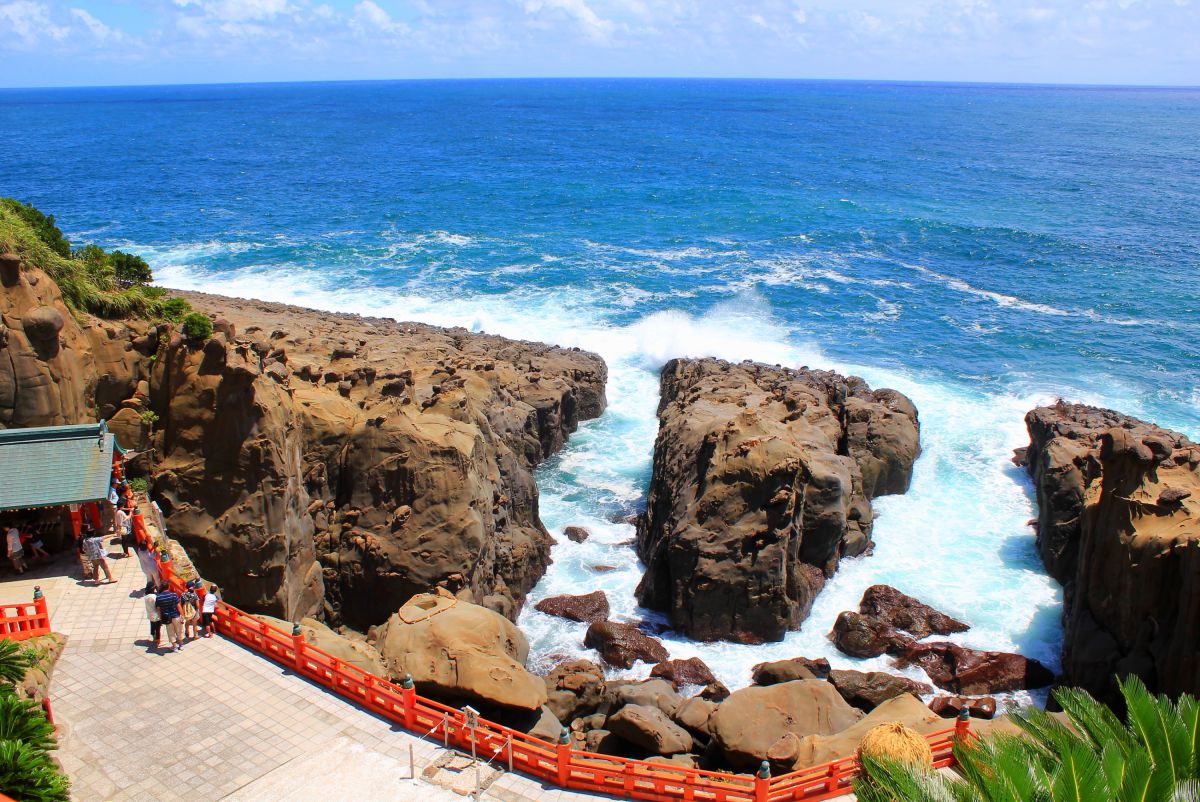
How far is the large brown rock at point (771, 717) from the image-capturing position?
82.6ft

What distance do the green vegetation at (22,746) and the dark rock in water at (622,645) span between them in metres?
19.4

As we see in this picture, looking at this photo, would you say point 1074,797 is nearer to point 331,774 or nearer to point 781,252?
point 331,774

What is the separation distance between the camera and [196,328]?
96.1 ft

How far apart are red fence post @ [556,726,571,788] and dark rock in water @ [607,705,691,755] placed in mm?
6104

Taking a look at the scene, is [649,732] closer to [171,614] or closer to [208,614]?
[208,614]

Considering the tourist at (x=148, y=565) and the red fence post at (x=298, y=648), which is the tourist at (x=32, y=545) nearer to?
the tourist at (x=148, y=565)

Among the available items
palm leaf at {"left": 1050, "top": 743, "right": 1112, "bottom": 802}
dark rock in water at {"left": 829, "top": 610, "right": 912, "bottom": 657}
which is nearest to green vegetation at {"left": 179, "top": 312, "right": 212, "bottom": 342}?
dark rock in water at {"left": 829, "top": 610, "right": 912, "bottom": 657}

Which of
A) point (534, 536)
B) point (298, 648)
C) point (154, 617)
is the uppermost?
point (154, 617)

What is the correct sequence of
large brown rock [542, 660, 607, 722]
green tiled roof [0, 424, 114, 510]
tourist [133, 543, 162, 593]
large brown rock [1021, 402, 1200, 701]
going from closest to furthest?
tourist [133, 543, 162, 593] → green tiled roof [0, 424, 114, 510] → large brown rock [1021, 402, 1200, 701] → large brown rock [542, 660, 607, 722]

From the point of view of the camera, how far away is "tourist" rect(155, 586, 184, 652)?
22.4 meters

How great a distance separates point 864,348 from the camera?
6975 cm

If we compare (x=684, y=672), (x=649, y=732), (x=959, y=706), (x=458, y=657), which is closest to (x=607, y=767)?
(x=649, y=732)

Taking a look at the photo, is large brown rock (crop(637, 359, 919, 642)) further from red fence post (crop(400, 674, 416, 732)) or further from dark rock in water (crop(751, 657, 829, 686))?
red fence post (crop(400, 674, 416, 732))

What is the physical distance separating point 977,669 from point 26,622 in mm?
29494
